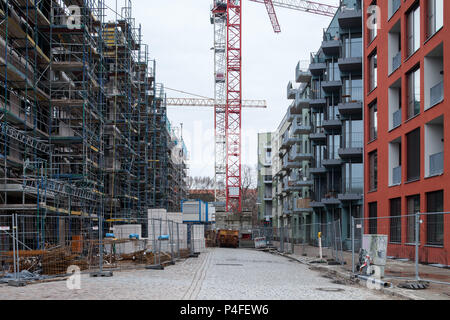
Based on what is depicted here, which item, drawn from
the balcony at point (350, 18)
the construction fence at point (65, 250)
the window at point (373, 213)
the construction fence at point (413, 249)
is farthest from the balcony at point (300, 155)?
the construction fence at point (413, 249)

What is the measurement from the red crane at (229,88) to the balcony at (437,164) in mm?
56696

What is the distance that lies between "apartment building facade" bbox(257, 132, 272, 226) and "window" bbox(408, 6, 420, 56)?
64.3 m

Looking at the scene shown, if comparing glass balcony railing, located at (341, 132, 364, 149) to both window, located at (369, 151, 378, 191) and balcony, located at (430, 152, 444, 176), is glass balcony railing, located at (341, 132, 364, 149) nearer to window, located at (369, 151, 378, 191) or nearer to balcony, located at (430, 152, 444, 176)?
window, located at (369, 151, 378, 191)

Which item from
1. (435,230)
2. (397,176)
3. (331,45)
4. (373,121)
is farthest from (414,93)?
(331,45)

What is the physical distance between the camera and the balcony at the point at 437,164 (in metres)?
21.6

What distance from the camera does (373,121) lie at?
3136 cm

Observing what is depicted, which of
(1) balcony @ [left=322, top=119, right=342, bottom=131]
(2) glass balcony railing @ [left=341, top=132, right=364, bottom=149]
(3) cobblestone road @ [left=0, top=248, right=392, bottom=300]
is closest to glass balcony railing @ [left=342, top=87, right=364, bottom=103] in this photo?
(1) balcony @ [left=322, top=119, right=342, bottom=131]

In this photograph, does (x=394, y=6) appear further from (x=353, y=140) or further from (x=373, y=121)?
(x=353, y=140)

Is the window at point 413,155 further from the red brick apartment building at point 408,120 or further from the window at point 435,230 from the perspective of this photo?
the window at point 435,230

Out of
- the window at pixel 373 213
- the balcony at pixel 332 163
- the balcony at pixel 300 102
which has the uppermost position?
the balcony at pixel 300 102

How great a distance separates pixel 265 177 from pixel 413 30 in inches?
2737
